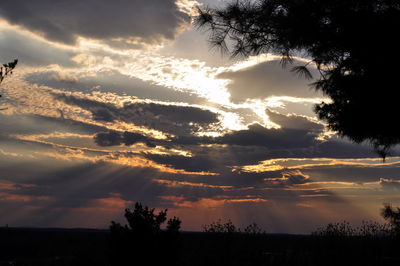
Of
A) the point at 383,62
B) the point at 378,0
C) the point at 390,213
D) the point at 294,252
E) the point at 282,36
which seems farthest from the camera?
the point at 294,252

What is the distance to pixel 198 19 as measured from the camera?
10547 millimetres

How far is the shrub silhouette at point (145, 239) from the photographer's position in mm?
8938

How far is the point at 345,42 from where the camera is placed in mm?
8961

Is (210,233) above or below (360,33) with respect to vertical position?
below

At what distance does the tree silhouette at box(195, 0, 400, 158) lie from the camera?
28.3 ft

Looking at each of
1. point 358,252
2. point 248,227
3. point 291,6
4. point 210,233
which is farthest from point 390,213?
point 291,6

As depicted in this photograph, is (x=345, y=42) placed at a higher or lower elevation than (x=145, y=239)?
higher

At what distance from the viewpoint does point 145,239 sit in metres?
8.98

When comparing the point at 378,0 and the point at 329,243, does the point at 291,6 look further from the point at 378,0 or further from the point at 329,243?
the point at 329,243

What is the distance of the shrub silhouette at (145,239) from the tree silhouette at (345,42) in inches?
186

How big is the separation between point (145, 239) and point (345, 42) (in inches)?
246

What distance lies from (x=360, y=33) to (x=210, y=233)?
1280 centimetres

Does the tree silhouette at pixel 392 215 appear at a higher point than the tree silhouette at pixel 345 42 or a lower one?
lower

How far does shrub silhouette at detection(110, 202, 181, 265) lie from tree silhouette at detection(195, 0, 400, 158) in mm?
4719
